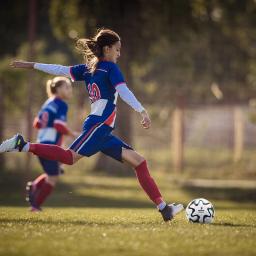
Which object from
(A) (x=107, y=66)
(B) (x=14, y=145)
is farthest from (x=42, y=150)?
(A) (x=107, y=66)

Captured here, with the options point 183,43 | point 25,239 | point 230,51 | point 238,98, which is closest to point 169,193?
point 238,98

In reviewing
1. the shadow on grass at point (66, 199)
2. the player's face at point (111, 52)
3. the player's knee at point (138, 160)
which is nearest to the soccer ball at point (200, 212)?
the player's knee at point (138, 160)

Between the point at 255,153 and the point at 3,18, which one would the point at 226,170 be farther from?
the point at 3,18

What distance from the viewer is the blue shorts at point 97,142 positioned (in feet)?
27.4

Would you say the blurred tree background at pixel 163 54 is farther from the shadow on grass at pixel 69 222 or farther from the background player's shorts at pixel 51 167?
the shadow on grass at pixel 69 222

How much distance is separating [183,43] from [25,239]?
18.3 meters

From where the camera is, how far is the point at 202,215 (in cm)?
834

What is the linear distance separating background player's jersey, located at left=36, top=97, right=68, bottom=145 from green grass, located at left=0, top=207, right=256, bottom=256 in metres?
3.59

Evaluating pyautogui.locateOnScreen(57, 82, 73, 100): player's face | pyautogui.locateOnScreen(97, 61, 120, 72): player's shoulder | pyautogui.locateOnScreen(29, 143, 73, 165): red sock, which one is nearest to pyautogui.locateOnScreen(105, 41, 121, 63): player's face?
pyautogui.locateOnScreen(97, 61, 120, 72): player's shoulder

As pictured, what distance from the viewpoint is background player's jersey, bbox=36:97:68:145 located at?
1187cm

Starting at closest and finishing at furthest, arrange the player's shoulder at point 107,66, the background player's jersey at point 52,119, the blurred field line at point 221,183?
1. the player's shoulder at point 107,66
2. the background player's jersey at point 52,119
3. the blurred field line at point 221,183

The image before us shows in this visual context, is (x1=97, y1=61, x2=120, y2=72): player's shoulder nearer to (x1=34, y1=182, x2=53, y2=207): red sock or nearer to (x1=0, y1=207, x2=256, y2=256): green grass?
(x1=0, y1=207, x2=256, y2=256): green grass

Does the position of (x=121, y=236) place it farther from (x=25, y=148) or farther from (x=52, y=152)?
(x=25, y=148)

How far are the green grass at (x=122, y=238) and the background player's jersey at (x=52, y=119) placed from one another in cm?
359
